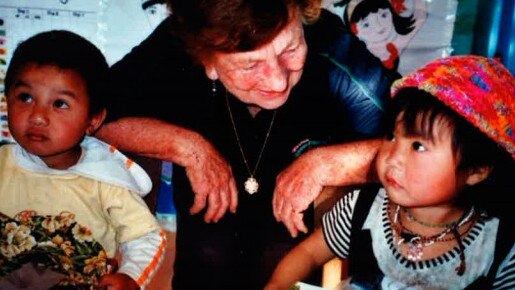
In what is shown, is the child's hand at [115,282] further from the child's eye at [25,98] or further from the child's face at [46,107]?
the child's eye at [25,98]

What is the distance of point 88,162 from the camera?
99 cm

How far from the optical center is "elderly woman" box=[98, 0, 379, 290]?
107 cm

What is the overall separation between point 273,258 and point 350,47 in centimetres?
57

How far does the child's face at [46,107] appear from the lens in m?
0.90

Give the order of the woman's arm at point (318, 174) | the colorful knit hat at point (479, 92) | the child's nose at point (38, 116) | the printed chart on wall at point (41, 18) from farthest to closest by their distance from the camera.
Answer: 1. the woman's arm at point (318, 174)
2. the printed chart on wall at point (41, 18)
3. the child's nose at point (38, 116)
4. the colorful knit hat at point (479, 92)

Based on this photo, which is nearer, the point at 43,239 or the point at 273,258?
the point at 43,239

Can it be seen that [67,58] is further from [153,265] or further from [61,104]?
[153,265]

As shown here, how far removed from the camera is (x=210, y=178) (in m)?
1.13

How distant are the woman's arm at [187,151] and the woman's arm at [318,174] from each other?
134mm

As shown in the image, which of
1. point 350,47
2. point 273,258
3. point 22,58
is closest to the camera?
point 22,58

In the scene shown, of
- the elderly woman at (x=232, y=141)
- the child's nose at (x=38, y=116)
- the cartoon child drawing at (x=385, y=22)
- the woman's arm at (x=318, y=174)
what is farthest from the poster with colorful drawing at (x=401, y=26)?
the child's nose at (x=38, y=116)

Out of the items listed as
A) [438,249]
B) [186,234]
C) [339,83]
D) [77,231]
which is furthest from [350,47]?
[77,231]

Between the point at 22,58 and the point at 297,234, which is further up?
the point at 22,58

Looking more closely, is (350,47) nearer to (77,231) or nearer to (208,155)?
(208,155)
